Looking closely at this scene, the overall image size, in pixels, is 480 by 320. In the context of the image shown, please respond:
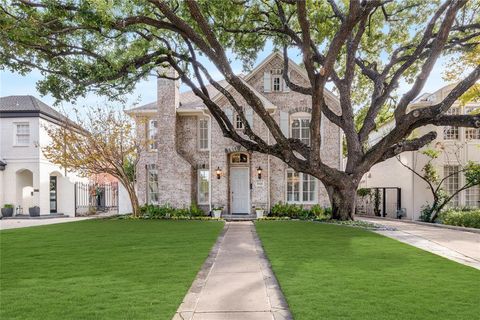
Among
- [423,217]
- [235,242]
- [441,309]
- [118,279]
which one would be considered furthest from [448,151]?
[118,279]

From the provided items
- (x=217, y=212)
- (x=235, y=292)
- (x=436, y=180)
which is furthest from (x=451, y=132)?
(x=235, y=292)

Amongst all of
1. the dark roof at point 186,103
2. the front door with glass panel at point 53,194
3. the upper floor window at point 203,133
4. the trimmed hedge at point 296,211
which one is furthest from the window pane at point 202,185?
the front door with glass panel at point 53,194

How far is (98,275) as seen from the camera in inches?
241

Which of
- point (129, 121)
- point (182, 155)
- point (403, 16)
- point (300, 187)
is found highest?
Result: point (403, 16)

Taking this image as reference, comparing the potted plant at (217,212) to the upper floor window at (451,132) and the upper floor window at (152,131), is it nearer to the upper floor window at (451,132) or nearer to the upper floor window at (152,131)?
the upper floor window at (152,131)

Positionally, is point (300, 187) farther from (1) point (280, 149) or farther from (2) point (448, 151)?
(2) point (448, 151)

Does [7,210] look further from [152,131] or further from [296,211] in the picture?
[296,211]

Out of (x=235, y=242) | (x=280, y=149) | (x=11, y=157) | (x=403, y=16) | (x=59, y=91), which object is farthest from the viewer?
(x=11, y=157)

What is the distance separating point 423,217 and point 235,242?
1126 centimetres

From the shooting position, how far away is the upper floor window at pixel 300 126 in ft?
62.2

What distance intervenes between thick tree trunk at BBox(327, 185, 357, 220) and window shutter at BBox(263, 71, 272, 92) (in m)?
6.94

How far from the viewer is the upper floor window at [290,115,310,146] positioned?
1897cm

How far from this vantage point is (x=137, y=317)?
4176 millimetres

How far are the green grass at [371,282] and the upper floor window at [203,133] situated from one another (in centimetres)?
1132
